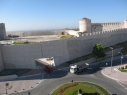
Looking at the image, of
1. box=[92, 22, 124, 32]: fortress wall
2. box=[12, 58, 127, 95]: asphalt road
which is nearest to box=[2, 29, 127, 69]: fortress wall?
box=[12, 58, 127, 95]: asphalt road

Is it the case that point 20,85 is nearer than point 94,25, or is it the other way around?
point 20,85

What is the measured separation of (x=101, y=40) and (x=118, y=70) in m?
12.0

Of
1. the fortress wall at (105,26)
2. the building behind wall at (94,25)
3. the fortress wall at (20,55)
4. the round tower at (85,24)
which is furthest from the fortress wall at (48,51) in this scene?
the fortress wall at (105,26)

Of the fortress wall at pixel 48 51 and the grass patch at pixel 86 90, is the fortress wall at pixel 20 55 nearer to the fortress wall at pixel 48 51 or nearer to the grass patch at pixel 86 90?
the fortress wall at pixel 48 51

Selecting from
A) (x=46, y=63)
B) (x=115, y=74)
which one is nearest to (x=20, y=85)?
(x=46, y=63)

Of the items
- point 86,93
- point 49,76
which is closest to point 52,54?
point 49,76

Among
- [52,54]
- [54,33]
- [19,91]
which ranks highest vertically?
[54,33]

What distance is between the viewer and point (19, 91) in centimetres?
1775

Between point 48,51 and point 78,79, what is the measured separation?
8.11m

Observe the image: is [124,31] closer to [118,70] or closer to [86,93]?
[118,70]

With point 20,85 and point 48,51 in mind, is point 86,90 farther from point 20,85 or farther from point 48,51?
A: point 48,51

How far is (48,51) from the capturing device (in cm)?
2609

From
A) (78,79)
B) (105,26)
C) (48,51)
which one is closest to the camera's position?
(78,79)

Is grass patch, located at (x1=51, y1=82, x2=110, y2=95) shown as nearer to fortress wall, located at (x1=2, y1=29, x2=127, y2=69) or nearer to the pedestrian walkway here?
the pedestrian walkway
